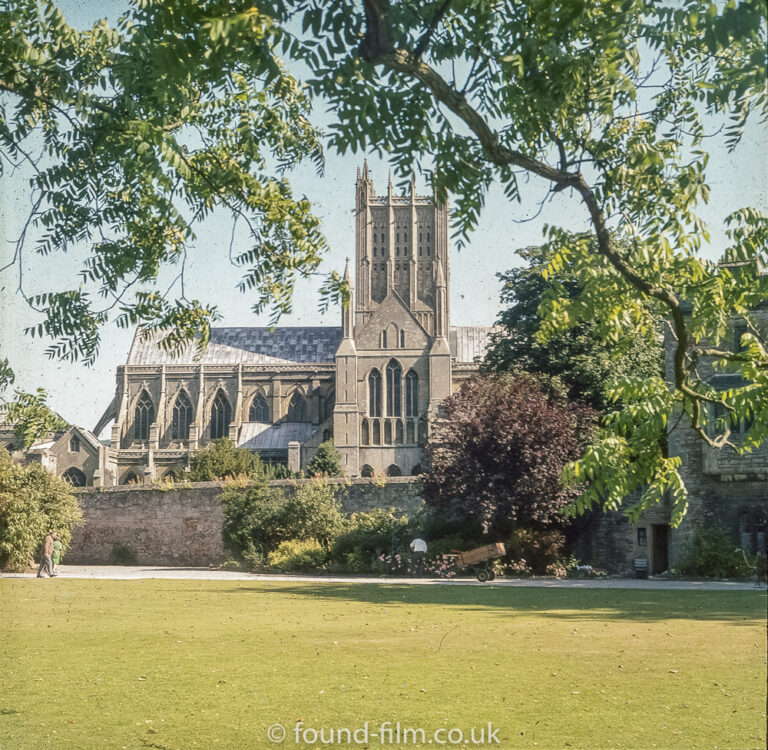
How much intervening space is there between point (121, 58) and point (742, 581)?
17852mm

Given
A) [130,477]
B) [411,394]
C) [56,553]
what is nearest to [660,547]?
[56,553]

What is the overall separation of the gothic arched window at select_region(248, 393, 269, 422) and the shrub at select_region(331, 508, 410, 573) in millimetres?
43455

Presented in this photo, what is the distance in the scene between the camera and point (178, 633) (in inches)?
397

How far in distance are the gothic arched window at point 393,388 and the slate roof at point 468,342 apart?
5.93 metres

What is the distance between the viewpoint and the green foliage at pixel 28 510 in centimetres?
2525

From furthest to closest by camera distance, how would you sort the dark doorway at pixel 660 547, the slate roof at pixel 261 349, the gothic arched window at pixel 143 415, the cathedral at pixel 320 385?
the slate roof at pixel 261 349
the gothic arched window at pixel 143 415
the cathedral at pixel 320 385
the dark doorway at pixel 660 547

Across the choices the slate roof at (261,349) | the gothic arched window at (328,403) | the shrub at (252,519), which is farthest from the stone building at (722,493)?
the slate roof at (261,349)

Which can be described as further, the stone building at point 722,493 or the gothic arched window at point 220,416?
the gothic arched window at point 220,416

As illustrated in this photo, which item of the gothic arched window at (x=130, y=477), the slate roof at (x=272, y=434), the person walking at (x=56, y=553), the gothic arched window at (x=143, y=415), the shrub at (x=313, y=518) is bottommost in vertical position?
the person walking at (x=56, y=553)

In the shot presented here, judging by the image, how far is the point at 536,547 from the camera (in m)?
21.5

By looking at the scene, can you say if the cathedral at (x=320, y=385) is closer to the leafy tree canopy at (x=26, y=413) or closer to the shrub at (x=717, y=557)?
the shrub at (x=717, y=557)

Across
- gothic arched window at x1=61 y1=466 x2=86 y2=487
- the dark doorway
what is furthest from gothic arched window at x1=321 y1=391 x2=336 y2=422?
the dark doorway

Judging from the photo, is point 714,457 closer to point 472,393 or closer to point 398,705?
point 472,393

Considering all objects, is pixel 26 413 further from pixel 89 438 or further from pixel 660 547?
pixel 89 438
